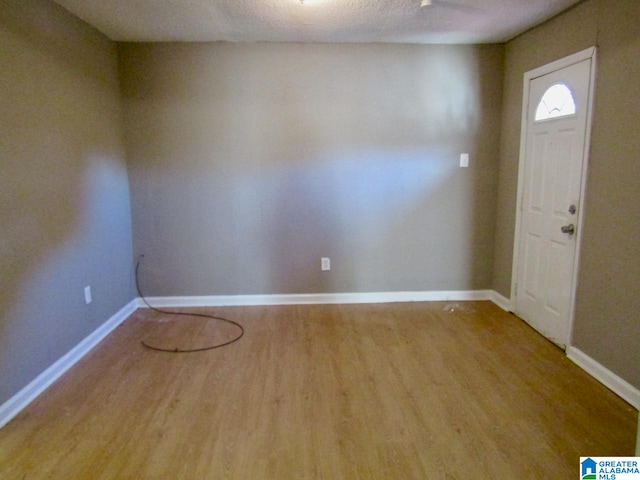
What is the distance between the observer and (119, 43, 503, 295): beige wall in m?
3.47

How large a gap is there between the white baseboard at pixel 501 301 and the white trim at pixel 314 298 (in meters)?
0.05

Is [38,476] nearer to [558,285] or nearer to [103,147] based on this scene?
[103,147]

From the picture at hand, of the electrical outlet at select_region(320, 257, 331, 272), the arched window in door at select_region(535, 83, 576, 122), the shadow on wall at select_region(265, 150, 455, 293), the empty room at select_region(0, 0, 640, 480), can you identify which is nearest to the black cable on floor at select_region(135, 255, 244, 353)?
the empty room at select_region(0, 0, 640, 480)

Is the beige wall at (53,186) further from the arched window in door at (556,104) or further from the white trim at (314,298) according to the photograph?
the arched window in door at (556,104)

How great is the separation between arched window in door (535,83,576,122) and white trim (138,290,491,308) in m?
1.74

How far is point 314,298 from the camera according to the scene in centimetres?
380

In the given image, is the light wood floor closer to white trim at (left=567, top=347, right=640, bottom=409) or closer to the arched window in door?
white trim at (left=567, top=347, right=640, bottom=409)

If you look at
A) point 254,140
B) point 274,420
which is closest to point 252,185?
point 254,140

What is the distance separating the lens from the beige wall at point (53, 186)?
7.06 ft

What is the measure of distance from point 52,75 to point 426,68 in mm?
2937

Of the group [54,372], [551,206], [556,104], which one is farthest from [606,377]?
[54,372]

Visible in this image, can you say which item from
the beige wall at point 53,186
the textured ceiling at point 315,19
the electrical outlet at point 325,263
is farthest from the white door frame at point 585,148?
the beige wall at point 53,186

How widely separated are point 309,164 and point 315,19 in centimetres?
119

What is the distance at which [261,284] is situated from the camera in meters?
3.77
